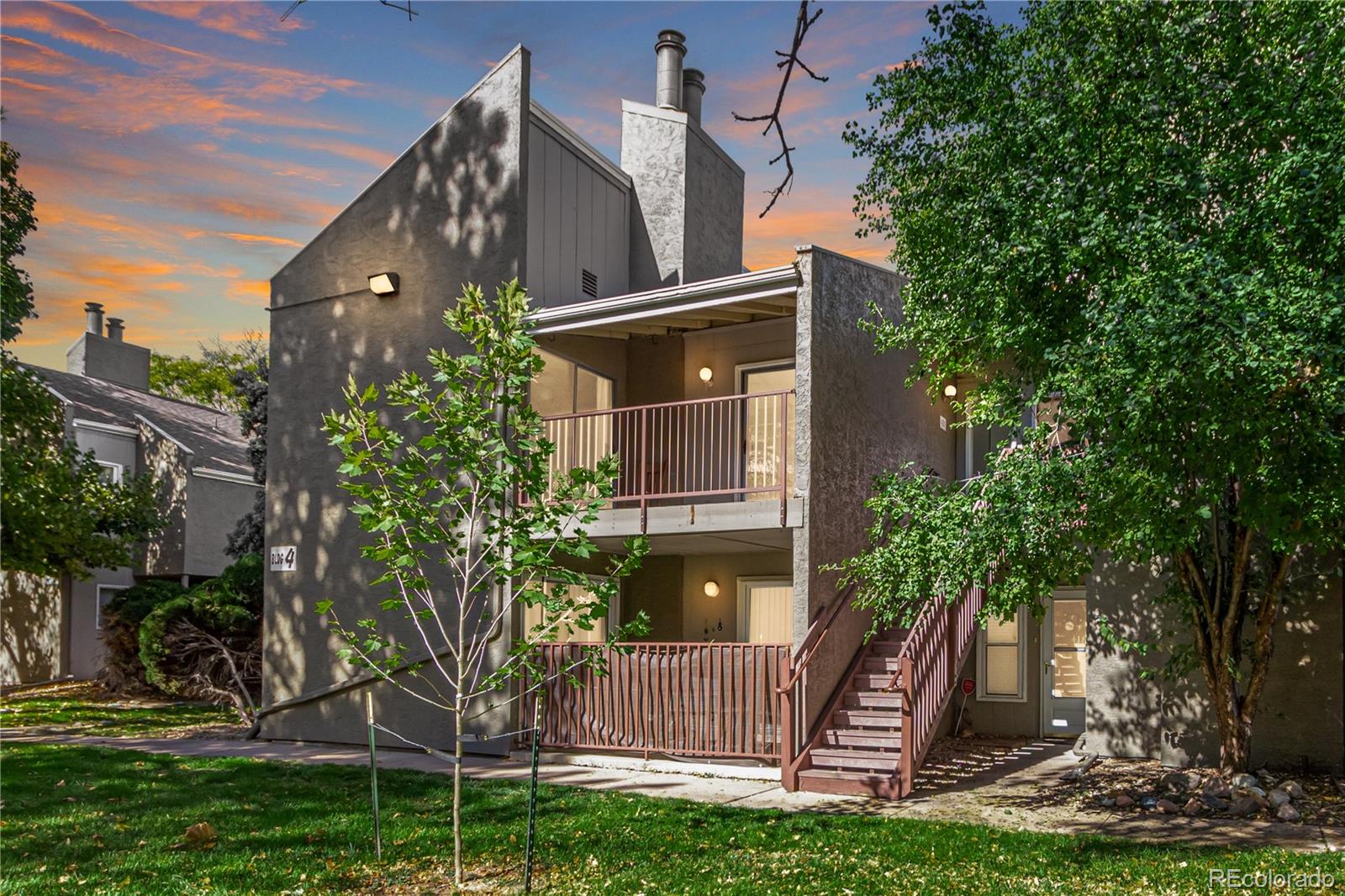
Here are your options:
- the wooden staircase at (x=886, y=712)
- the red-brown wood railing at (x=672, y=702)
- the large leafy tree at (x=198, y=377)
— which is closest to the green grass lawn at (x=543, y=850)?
the wooden staircase at (x=886, y=712)

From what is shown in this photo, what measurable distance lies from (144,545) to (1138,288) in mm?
24374

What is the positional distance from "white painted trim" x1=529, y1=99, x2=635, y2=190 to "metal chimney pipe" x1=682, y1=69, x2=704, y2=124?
199 cm

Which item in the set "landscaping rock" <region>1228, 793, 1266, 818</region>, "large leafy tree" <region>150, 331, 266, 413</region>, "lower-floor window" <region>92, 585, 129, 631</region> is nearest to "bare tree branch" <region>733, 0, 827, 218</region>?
"landscaping rock" <region>1228, 793, 1266, 818</region>

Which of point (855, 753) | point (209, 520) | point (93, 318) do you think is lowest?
point (855, 753)

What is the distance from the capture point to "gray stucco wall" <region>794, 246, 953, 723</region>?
11727 mm

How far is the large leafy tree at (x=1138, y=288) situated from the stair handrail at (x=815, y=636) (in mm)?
1069

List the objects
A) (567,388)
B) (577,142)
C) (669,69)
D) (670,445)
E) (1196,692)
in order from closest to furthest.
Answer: (1196,692) < (670,445) < (567,388) < (577,142) < (669,69)

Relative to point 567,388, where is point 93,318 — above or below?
above

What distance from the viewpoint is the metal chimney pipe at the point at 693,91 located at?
59.8 feet

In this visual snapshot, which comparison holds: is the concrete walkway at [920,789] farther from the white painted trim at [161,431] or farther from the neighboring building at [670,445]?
the white painted trim at [161,431]

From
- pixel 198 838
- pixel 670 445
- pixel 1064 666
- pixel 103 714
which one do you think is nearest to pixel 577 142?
pixel 670 445

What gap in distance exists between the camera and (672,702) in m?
12.0

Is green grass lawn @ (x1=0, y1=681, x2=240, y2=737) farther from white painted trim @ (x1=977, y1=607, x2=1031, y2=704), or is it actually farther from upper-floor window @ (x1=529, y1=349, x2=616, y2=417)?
white painted trim @ (x1=977, y1=607, x2=1031, y2=704)

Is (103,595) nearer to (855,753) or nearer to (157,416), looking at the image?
(157,416)
